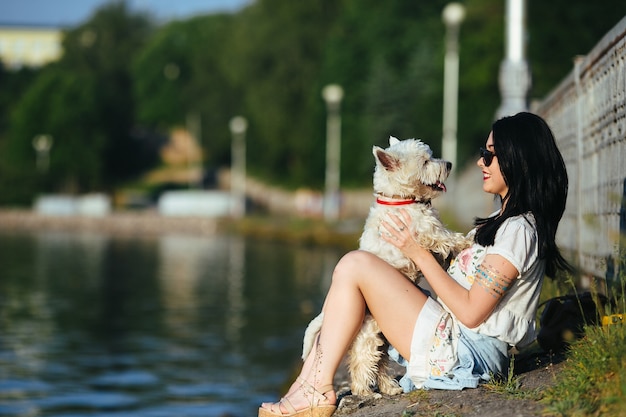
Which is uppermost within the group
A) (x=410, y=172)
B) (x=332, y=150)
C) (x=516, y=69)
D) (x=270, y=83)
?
(x=270, y=83)

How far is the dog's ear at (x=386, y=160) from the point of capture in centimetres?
575

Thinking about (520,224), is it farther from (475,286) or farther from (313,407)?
(313,407)

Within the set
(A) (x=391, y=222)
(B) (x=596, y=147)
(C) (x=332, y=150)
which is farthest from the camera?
(C) (x=332, y=150)

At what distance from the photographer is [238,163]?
8312cm

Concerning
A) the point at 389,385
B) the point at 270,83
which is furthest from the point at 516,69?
the point at 270,83

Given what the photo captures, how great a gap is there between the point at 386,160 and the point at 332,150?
176 ft

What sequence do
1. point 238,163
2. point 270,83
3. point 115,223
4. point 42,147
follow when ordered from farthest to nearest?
point 42,147, point 238,163, point 270,83, point 115,223

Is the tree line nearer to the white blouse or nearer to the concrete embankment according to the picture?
the concrete embankment

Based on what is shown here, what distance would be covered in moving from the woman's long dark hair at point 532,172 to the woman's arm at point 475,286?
0.18 metres

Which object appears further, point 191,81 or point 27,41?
A: point 27,41

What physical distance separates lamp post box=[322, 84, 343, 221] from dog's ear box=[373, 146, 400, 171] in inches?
1866

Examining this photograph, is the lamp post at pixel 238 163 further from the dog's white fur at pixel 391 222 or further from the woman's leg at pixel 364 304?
the woman's leg at pixel 364 304

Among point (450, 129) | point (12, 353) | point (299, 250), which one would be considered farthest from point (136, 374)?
point (299, 250)

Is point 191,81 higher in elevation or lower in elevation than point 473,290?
higher
